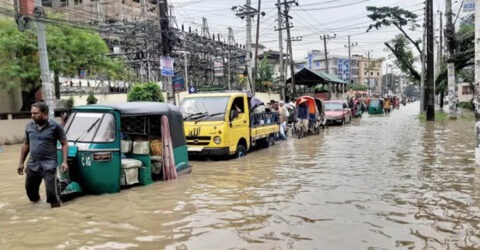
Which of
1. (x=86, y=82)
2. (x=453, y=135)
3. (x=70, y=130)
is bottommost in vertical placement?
(x=453, y=135)

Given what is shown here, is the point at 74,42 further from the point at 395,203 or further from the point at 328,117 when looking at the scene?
the point at 395,203

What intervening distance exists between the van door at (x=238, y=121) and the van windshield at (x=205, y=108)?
284 mm

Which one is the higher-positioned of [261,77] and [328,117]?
[261,77]

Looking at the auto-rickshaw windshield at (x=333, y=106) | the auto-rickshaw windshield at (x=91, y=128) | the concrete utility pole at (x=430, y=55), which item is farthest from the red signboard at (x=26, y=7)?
the concrete utility pole at (x=430, y=55)

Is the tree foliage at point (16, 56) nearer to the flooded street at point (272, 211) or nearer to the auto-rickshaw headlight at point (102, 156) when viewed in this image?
the flooded street at point (272, 211)

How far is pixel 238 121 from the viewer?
43.6 ft

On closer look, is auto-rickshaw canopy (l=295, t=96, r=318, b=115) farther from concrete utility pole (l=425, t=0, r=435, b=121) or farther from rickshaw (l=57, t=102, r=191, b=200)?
rickshaw (l=57, t=102, r=191, b=200)

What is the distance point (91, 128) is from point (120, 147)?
2.12 feet

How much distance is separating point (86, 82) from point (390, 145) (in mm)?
23802

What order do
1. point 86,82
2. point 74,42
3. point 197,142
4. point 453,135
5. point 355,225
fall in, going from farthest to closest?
point 86,82, point 74,42, point 453,135, point 197,142, point 355,225

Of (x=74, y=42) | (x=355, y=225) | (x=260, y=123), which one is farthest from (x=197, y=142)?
(x=74, y=42)

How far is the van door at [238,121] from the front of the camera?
12.8 meters

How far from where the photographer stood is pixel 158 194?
812 centimetres

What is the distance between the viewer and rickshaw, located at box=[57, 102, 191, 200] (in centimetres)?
755
